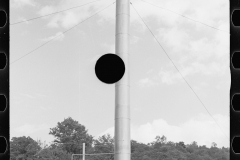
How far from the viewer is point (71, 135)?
204 feet

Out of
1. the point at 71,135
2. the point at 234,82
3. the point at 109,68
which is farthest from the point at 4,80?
the point at 71,135

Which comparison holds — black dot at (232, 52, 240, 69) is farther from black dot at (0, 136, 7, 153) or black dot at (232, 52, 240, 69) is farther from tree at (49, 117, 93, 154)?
tree at (49, 117, 93, 154)

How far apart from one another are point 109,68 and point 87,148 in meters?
61.8

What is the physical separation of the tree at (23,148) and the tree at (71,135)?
574 cm

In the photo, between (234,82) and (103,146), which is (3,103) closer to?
(234,82)

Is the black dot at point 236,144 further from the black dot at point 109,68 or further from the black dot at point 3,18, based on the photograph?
the black dot at point 3,18

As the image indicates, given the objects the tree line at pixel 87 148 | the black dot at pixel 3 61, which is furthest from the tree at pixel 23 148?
the black dot at pixel 3 61

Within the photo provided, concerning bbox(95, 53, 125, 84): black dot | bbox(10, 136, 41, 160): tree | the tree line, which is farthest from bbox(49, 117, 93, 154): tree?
bbox(95, 53, 125, 84): black dot

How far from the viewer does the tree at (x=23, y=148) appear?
5316 cm

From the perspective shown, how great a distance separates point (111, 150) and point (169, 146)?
37.5 ft

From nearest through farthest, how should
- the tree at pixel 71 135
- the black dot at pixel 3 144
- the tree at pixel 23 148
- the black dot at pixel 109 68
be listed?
the black dot at pixel 3 144 → the black dot at pixel 109 68 → the tree at pixel 23 148 → the tree at pixel 71 135

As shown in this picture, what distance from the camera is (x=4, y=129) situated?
1.98 feet

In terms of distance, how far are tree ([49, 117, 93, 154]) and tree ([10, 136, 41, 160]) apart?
5745 mm

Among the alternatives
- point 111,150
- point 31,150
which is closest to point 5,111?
point 31,150
